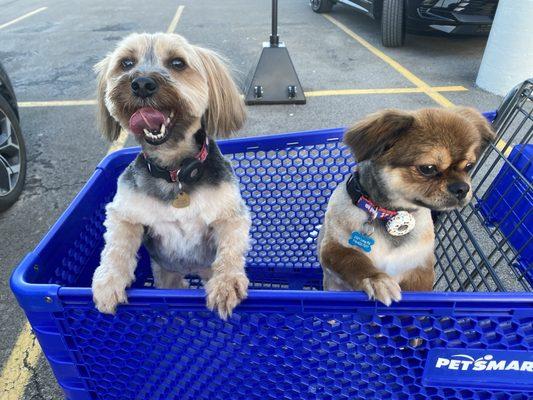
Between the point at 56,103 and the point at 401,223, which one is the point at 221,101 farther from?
the point at 56,103

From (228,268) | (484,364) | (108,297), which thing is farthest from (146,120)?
(484,364)

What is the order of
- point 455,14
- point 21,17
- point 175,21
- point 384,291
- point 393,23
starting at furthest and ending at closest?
point 21,17 → point 175,21 → point 393,23 → point 455,14 → point 384,291

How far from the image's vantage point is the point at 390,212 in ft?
6.75

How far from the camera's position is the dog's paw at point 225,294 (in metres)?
1.45

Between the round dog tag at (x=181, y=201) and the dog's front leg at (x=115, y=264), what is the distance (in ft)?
0.80

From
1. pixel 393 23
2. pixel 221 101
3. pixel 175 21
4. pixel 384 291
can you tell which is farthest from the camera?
pixel 175 21

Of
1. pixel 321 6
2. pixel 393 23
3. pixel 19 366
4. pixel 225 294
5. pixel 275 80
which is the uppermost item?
pixel 225 294

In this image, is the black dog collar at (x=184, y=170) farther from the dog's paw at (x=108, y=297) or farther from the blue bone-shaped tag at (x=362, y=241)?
the blue bone-shaped tag at (x=362, y=241)

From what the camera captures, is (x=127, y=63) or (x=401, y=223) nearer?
(x=401, y=223)

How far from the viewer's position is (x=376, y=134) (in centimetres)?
183

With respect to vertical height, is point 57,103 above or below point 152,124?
→ below

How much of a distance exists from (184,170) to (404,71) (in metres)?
5.73

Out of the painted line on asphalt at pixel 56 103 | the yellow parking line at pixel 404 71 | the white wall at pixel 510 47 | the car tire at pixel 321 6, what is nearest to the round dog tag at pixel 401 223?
the yellow parking line at pixel 404 71

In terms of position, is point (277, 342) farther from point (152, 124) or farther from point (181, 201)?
point (152, 124)
